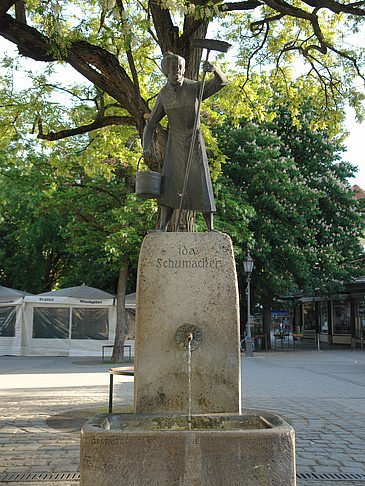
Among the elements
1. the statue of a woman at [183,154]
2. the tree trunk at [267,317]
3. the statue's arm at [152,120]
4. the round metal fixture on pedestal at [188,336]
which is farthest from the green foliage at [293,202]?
the round metal fixture on pedestal at [188,336]

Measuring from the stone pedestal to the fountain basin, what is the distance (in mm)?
1263

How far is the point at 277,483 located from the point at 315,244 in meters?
19.8

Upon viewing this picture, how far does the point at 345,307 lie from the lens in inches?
1141

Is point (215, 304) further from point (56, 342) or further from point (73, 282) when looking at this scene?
point (73, 282)

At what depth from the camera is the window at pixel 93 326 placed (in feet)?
74.8

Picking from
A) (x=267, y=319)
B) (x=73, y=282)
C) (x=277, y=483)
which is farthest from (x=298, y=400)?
(x=73, y=282)

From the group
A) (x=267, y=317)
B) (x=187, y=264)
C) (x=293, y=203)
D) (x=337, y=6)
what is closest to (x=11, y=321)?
(x=267, y=317)

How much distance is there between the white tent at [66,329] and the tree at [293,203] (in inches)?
305

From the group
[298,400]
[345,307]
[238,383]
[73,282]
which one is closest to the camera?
[238,383]

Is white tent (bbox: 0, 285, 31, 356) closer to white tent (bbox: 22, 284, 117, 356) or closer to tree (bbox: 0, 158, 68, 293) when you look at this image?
white tent (bbox: 22, 284, 117, 356)

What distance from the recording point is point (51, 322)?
74.6 feet

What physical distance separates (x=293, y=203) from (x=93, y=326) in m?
11.0

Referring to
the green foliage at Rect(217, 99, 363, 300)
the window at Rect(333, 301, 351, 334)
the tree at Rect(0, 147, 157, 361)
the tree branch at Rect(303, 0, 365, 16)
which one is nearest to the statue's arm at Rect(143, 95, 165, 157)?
the tree branch at Rect(303, 0, 365, 16)

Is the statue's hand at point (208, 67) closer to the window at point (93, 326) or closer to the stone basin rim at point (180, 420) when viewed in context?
the stone basin rim at point (180, 420)
